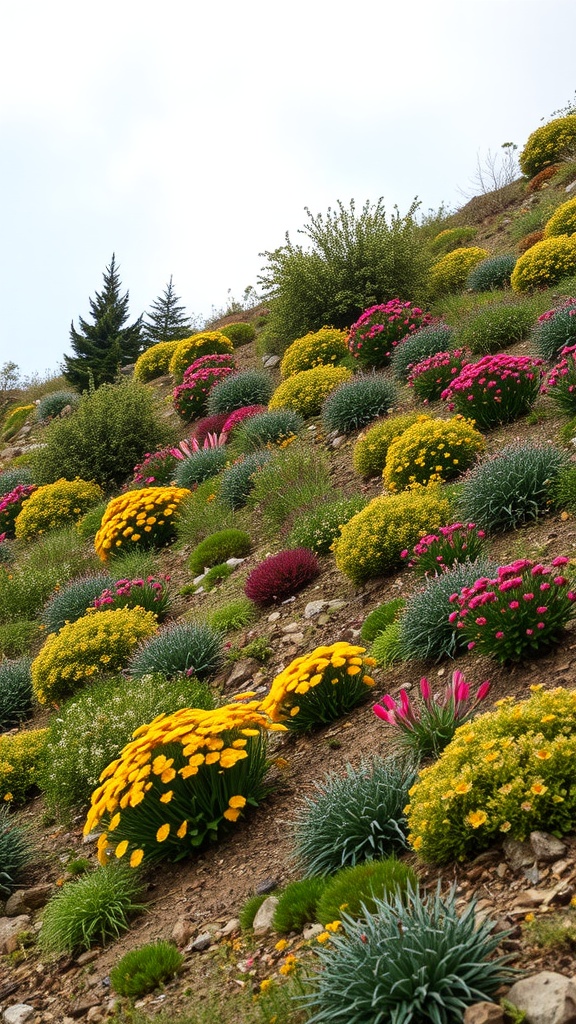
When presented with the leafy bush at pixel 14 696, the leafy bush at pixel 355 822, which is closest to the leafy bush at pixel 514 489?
the leafy bush at pixel 355 822

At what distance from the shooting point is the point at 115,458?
15.9 meters

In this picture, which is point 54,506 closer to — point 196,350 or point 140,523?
point 140,523

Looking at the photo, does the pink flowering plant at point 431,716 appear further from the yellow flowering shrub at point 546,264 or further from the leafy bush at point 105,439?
the leafy bush at point 105,439

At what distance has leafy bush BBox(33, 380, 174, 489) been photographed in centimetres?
1605

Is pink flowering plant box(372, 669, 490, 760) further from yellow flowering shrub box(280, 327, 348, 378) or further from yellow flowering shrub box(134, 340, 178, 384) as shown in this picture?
yellow flowering shrub box(134, 340, 178, 384)

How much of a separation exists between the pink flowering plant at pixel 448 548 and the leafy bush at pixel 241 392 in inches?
372

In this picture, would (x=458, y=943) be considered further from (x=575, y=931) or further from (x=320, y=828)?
(x=320, y=828)

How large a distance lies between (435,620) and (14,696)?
5178 mm

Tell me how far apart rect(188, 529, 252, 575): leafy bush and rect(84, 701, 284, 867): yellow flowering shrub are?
518cm

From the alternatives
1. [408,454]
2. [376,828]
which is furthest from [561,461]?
[376,828]

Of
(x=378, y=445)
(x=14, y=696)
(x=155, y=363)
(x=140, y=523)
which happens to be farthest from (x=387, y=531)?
(x=155, y=363)

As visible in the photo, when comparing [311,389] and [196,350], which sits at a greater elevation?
[196,350]

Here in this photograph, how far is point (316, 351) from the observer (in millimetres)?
15438

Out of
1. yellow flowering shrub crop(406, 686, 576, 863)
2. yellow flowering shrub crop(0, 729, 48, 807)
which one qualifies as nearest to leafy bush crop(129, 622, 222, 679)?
yellow flowering shrub crop(0, 729, 48, 807)
